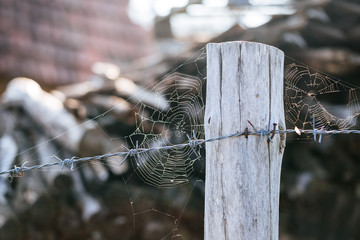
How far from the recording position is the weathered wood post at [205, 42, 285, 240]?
198 centimetres

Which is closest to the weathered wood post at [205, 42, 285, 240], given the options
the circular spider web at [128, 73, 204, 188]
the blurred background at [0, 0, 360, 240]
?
the circular spider web at [128, 73, 204, 188]

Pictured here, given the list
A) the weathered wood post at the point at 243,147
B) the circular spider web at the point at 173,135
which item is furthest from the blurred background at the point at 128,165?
the weathered wood post at the point at 243,147

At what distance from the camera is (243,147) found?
199 cm

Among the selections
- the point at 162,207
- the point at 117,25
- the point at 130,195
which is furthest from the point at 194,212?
Result: the point at 117,25

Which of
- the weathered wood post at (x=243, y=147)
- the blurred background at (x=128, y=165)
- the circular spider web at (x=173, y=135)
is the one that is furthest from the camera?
the blurred background at (x=128, y=165)

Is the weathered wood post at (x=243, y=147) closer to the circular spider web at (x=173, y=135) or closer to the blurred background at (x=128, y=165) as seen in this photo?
the circular spider web at (x=173, y=135)

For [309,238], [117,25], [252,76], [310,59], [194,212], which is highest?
[117,25]

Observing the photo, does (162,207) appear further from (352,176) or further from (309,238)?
(352,176)

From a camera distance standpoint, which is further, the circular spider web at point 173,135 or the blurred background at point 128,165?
the blurred background at point 128,165

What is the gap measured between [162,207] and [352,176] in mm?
2605

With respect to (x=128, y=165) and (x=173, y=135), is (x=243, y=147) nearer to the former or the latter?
(x=173, y=135)

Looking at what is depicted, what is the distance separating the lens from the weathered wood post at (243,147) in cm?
198

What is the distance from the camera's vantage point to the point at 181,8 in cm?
873

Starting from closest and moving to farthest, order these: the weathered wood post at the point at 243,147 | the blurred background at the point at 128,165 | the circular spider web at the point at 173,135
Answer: the weathered wood post at the point at 243,147, the circular spider web at the point at 173,135, the blurred background at the point at 128,165
